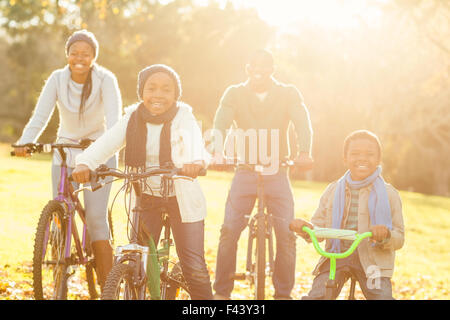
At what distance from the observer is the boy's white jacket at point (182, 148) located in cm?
431

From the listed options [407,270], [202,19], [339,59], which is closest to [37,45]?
[202,19]

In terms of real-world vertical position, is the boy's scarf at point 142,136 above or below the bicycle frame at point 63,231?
above

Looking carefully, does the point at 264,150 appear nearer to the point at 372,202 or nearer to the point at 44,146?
the point at 372,202

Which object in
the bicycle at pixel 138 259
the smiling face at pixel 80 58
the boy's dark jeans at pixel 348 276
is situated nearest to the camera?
A: the bicycle at pixel 138 259

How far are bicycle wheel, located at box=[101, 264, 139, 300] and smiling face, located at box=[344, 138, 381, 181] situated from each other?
172 centimetres

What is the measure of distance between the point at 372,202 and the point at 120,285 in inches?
71.0

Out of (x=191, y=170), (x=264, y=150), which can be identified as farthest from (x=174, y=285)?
(x=264, y=150)

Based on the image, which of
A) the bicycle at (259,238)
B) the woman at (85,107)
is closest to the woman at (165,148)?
the woman at (85,107)

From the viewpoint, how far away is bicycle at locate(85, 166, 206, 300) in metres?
3.67

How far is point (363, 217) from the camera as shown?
177 inches

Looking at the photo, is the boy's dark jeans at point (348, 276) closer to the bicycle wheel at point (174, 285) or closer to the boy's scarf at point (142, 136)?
the bicycle wheel at point (174, 285)

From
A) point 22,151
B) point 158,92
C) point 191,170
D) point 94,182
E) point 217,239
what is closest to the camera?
point 191,170

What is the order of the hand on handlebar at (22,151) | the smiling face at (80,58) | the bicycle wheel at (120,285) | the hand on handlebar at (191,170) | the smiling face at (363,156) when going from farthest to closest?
the smiling face at (80,58)
the hand on handlebar at (22,151)
the smiling face at (363,156)
the hand on handlebar at (191,170)
the bicycle wheel at (120,285)
